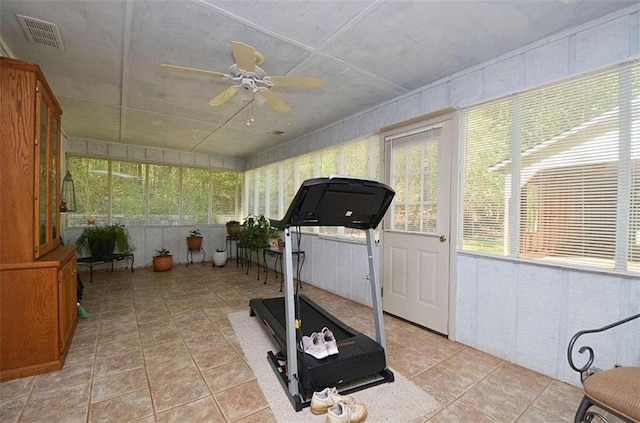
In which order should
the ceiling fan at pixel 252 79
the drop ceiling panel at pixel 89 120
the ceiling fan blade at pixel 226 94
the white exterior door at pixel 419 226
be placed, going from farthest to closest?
the drop ceiling panel at pixel 89 120, the white exterior door at pixel 419 226, the ceiling fan blade at pixel 226 94, the ceiling fan at pixel 252 79

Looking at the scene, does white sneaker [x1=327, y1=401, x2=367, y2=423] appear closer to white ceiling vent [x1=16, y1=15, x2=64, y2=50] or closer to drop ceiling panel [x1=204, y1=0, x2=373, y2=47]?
drop ceiling panel [x1=204, y1=0, x2=373, y2=47]

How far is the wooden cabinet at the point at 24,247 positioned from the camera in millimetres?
2113

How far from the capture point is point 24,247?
7.13 ft

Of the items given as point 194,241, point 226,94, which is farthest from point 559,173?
point 194,241

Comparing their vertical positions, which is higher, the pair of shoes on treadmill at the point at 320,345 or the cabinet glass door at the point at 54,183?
the cabinet glass door at the point at 54,183

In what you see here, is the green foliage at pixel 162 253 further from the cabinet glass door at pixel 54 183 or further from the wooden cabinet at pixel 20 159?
the wooden cabinet at pixel 20 159

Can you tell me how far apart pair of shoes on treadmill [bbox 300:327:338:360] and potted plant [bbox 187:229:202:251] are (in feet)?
17.8

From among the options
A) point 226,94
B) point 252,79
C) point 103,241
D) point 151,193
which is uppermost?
point 252,79

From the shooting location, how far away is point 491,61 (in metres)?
2.62

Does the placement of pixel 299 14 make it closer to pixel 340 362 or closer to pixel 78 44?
pixel 78 44

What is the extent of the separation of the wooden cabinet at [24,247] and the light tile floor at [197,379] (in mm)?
220

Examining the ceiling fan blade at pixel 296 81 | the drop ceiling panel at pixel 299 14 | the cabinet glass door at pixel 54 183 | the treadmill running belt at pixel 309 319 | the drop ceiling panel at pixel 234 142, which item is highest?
the drop ceiling panel at pixel 299 14

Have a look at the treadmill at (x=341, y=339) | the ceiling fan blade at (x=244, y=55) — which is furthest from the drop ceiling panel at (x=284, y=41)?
the treadmill at (x=341, y=339)

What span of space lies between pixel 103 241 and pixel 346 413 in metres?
5.87
